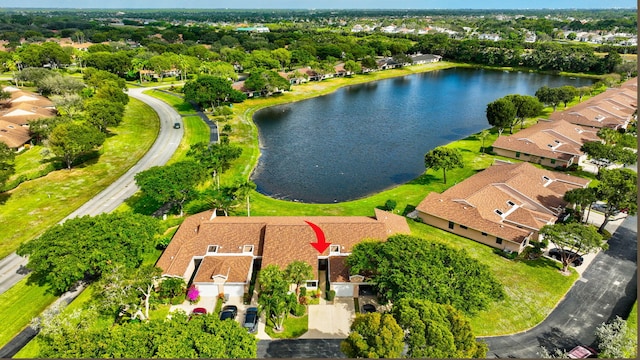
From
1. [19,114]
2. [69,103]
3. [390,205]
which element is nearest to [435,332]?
[390,205]

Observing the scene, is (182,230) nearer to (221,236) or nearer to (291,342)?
(221,236)

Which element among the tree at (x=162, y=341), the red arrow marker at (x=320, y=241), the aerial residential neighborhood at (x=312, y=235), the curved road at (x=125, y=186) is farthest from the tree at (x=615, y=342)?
the curved road at (x=125, y=186)

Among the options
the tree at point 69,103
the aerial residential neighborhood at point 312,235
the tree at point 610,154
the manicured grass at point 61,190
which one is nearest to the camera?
the aerial residential neighborhood at point 312,235

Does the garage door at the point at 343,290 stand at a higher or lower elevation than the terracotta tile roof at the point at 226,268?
lower

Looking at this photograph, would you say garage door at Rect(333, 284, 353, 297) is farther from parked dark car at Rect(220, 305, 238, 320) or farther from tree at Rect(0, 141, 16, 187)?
tree at Rect(0, 141, 16, 187)

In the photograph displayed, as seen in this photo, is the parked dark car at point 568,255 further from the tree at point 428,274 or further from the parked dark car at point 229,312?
the parked dark car at point 229,312

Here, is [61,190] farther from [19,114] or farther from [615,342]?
[615,342]

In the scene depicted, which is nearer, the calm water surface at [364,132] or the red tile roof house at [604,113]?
the calm water surface at [364,132]

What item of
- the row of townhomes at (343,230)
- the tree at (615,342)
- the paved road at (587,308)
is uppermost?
the row of townhomes at (343,230)

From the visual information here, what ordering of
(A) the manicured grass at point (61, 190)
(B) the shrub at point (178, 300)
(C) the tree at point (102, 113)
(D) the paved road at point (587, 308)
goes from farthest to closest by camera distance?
1. (C) the tree at point (102, 113)
2. (A) the manicured grass at point (61, 190)
3. (B) the shrub at point (178, 300)
4. (D) the paved road at point (587, 308)
